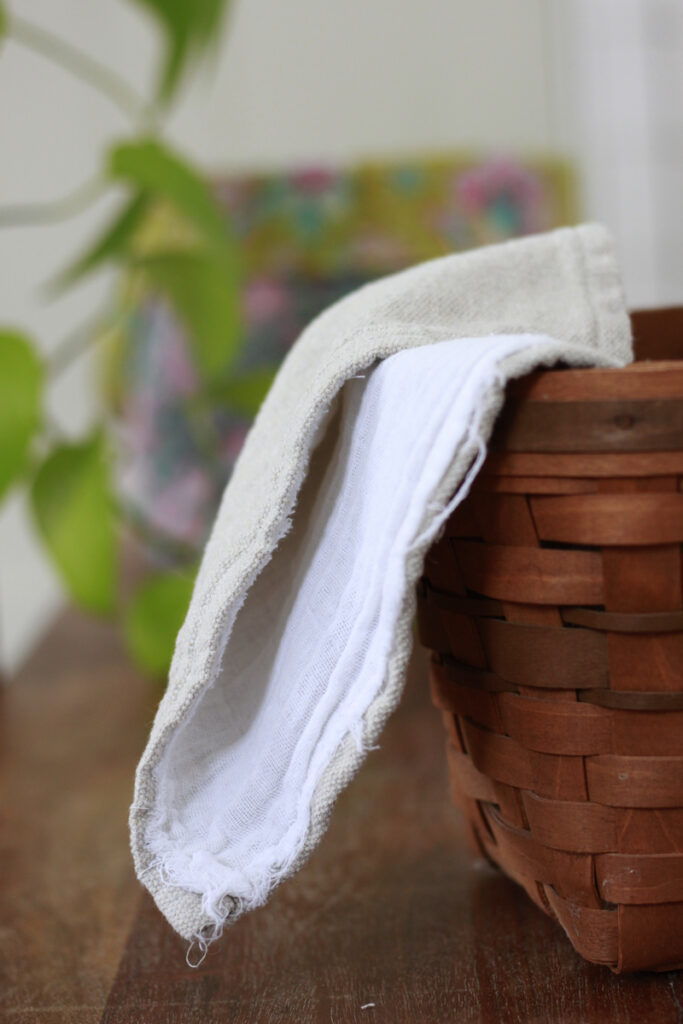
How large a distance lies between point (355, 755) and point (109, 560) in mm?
408

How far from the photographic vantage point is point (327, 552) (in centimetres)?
41

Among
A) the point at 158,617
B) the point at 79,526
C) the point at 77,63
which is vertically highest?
the point at 77,63

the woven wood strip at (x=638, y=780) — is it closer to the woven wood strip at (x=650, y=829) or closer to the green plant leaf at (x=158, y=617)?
the woven wood strip at (x=650, y=829)

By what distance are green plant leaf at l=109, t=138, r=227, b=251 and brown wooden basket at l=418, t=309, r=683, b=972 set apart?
0.46 meters

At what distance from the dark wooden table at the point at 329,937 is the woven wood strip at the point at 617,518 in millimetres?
173

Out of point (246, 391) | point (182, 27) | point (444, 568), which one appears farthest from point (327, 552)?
point (182, 27)

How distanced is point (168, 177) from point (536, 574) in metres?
0.51

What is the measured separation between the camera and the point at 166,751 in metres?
0.41

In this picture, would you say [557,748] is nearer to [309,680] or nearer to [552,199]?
[309,680]

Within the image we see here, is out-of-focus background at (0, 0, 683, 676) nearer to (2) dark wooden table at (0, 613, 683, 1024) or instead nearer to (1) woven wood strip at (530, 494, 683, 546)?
(2) dark wooden table at (0, 613, 683, 1024)

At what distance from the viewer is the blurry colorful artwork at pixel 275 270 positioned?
106 centimetres

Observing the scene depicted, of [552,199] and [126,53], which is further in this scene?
[126,53]

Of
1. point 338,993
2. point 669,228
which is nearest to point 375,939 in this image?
point 338,993

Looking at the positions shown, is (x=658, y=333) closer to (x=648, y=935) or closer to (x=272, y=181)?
(x=648, y=935)
